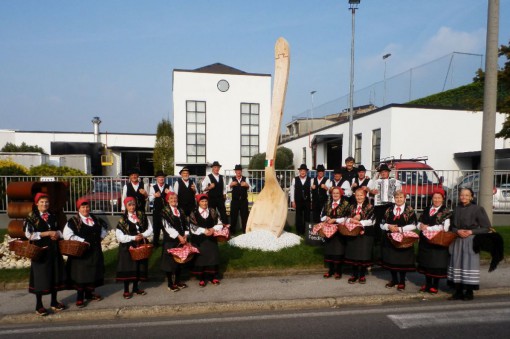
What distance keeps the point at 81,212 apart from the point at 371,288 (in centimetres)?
481

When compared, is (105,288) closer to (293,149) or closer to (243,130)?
(243,130)

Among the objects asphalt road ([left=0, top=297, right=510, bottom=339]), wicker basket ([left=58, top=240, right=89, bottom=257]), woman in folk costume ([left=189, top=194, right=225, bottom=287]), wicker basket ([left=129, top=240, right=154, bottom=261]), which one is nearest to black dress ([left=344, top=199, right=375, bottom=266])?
asphalt road ([left=0, top=297, right=510, bottom=339])

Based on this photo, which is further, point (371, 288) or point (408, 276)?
point (408, 276)

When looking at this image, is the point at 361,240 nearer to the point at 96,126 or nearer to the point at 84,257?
the point at 84,257

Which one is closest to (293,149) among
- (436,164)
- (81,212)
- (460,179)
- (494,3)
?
(436,164)

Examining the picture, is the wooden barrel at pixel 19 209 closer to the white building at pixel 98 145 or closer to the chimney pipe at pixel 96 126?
the white building at pixel 98 145

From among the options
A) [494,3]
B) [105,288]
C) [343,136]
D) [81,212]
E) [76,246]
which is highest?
[494,3]

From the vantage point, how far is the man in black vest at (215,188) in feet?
28.8

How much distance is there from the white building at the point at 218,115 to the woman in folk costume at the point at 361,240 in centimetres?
2290

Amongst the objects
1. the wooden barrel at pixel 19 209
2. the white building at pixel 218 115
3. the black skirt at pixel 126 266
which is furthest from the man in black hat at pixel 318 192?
the white building at pixel 218 115

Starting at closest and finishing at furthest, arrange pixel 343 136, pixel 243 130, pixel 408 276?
pixel 408 276
pixel 343 136
pixel 243 130

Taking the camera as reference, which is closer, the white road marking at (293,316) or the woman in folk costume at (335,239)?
the white road marking at (293,316)

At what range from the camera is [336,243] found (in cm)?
625

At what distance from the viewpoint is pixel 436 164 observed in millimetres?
A: 17484
